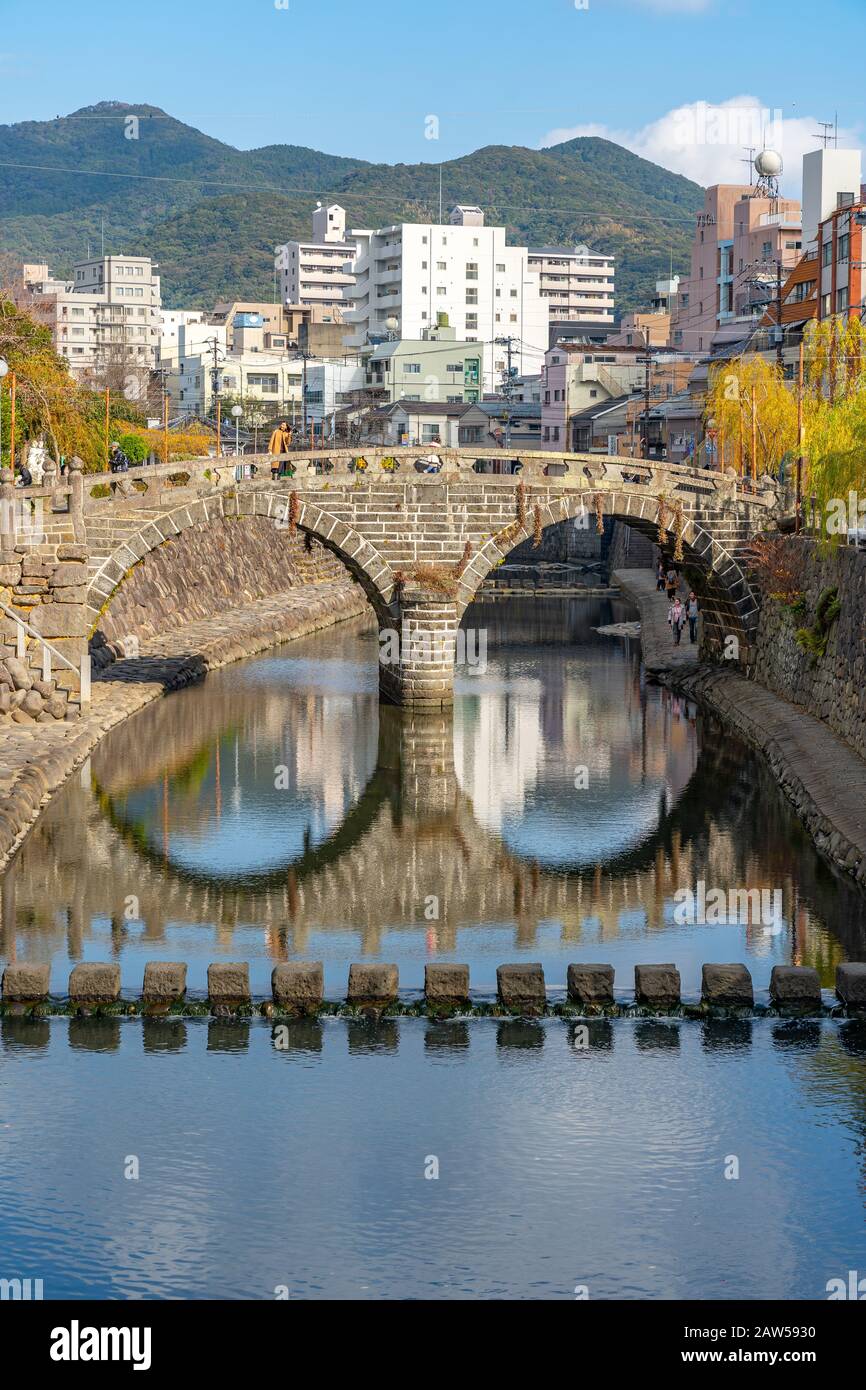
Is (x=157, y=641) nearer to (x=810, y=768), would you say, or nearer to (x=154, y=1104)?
(x=810, y=768)

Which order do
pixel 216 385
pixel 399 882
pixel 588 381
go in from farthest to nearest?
pixel 588 381, pixel 216 385, pixel 399 882

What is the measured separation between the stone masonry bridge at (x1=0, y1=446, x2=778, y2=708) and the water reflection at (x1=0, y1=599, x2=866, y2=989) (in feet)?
7.87

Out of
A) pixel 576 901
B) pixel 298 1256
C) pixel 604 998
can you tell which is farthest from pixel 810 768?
pixel 298 1256

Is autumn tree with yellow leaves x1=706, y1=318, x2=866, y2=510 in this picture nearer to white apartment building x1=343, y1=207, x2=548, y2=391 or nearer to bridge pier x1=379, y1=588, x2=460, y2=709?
bridge pier x1=379, y1=588, x2=460, y2=709

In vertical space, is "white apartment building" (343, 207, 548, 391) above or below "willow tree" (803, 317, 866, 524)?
above

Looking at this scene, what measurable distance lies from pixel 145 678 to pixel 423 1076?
26.5 metres

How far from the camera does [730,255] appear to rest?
104812 millimetres

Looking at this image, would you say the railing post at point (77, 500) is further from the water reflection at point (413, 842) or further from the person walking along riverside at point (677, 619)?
the person walking along riverside at point (677, 619)

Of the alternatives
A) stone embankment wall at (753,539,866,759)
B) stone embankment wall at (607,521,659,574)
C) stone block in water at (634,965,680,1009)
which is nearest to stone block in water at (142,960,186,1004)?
stone block in water at (634,965,680,1009)

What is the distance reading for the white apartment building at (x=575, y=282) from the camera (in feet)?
502

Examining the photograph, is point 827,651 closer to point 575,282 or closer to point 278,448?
point 278,448

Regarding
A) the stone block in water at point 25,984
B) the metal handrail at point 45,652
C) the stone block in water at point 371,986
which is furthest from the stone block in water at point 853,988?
the metal handrail at point 45,652

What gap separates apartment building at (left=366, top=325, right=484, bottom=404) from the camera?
347 ft

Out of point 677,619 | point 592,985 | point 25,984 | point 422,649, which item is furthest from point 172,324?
point 592,985
